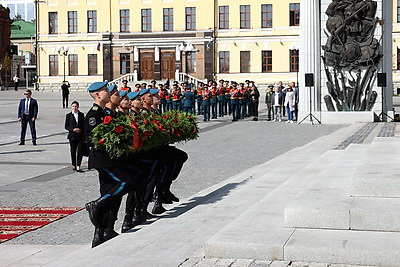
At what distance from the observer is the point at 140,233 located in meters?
9.03

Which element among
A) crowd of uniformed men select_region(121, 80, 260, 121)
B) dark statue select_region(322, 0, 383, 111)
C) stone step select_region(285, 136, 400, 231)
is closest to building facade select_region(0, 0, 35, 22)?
crowd of uniformed men select_region(121, 80, 260, 121)

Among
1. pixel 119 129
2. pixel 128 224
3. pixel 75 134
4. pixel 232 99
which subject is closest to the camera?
pixel 119 129

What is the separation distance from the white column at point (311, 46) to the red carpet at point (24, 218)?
21.8 metres

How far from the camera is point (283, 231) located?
26.2 feet

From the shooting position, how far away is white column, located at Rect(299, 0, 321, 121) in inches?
1280

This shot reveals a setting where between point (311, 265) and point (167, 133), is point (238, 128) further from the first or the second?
point (311, 265)

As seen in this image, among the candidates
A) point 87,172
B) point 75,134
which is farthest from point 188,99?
point 87,172

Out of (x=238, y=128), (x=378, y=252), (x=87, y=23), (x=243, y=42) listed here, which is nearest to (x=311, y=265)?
(x=378, y=252)

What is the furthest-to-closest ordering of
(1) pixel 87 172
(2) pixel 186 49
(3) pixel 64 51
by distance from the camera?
(3) pixel 64 51 < (2) pixel 186 49 < (1) pixel 87 172

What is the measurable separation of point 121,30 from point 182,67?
7.51 m

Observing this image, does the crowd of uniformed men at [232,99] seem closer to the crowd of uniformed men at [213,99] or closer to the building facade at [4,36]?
the crowd of uniformed men at [213,99]

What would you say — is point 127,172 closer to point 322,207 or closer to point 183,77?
point 322,207

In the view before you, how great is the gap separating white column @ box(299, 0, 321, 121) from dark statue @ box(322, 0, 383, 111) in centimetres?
60

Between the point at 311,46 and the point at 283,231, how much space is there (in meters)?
25.3
